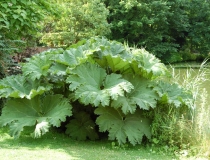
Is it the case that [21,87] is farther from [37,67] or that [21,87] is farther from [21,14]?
[21,14]

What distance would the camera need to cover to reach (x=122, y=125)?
438 cm

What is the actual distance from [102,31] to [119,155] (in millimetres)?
15891

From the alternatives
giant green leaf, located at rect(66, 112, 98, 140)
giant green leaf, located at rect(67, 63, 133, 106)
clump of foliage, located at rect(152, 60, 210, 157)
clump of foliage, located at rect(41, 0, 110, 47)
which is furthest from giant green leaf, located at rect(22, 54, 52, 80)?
clump of foliage, located at rect(41, 0, 110, 47)

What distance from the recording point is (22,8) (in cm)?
545

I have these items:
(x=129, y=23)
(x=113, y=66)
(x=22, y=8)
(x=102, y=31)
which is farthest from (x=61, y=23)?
(x=113, y=66)

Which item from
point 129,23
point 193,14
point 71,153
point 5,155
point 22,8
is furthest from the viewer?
point 193,14

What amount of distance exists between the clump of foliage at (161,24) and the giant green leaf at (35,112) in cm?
1735

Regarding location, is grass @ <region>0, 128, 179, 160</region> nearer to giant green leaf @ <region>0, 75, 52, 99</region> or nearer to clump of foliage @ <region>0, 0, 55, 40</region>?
giant green leaf @ <region>0, 75, 52, 99</region>

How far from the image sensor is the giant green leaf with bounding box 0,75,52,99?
429cm

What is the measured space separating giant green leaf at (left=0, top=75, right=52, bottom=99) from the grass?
64 cm

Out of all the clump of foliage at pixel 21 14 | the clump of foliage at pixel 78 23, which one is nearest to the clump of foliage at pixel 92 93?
the clump of foliage at pixel 21 14

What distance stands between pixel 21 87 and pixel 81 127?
1081 mm

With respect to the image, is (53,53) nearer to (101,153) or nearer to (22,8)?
(22,8)

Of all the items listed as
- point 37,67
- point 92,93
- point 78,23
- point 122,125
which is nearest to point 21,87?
point 37,67
